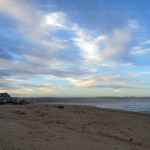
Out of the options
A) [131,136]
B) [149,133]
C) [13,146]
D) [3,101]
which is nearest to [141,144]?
[131,136]

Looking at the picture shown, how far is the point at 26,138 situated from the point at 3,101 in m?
Result: 27.4

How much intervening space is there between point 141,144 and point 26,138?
13.3 ft

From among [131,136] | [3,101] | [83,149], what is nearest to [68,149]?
Answer: [83,149]

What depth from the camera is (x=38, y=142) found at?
910 centimetres

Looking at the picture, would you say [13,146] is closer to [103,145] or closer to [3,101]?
[103,145]

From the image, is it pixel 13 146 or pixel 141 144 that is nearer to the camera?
pixel 13 146

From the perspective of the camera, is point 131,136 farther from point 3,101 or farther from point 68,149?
point 3,101

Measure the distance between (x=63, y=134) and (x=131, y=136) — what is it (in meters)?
2.93

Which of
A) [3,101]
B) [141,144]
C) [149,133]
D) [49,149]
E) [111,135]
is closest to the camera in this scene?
[49,149]

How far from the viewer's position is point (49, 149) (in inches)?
331

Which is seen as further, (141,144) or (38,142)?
(141,144)

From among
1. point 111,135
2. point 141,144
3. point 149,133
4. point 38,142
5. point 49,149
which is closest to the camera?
point 49,149

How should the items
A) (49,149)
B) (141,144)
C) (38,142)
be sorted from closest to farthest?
(49,149) → (38,142) → (141,144)

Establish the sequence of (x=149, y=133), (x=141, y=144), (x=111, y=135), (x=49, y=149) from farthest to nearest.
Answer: (x=149, y=133) < (x=111, y=135) < (x=141, y=144) < (x=49, y=149)
